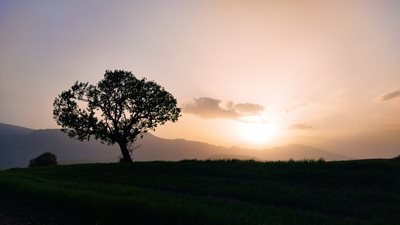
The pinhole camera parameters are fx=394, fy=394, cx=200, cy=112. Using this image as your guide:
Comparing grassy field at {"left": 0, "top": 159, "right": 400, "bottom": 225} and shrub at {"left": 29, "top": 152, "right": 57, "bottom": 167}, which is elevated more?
shrub at {"left": 29, "top": 152, "right": 57, "bottom": 167}

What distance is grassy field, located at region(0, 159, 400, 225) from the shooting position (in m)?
19.1

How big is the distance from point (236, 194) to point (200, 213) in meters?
10.0

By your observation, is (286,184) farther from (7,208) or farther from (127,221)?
(7,208)

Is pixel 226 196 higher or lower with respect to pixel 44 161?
lower

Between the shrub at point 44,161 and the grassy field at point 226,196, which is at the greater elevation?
the shrub at point 44,161

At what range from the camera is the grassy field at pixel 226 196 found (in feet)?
62.5

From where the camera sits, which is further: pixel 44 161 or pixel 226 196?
pixel 44 161

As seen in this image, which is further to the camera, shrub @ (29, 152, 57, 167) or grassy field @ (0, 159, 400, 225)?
shrub @ (29, 152, 57, 167)

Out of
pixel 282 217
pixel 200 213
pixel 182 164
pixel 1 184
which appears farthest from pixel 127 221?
pixel 182 164

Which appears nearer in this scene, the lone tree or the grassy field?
the grassy field

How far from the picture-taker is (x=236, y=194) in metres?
27.7

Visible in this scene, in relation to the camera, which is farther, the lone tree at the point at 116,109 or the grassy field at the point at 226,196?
the lone tree at the point at 116,109

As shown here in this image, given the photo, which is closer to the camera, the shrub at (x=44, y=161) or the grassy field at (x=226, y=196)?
the grassy field at (x=226, y=196)

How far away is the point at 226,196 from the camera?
2778 cm
